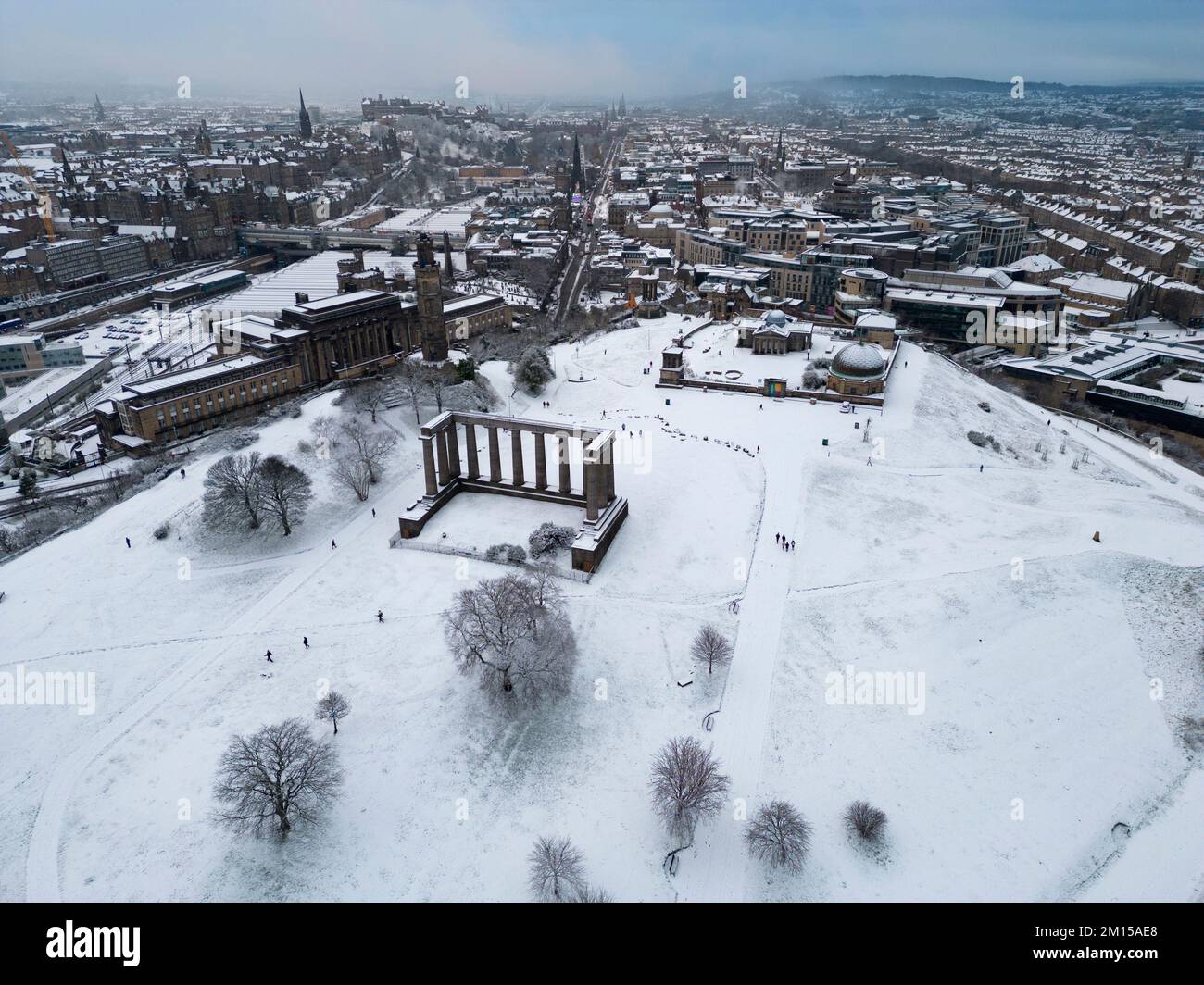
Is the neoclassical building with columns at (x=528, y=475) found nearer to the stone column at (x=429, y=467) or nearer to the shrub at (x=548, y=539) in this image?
the stone column at (x=429, y=467)

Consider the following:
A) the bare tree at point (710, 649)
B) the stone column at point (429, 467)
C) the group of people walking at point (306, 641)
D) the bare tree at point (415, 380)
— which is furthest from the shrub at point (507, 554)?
the bare tree at point (415, 380)

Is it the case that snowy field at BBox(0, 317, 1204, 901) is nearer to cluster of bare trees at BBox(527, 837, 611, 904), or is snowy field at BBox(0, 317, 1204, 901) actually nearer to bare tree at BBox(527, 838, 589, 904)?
cluster of bare trees at BBox(527, 837, 611, 904)

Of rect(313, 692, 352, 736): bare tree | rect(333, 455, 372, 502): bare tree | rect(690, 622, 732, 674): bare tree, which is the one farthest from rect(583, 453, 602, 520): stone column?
rect(313, 692, 352, 736): bare tree

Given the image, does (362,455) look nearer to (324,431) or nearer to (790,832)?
(324,431)

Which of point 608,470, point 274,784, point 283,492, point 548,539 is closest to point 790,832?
point 274,784
